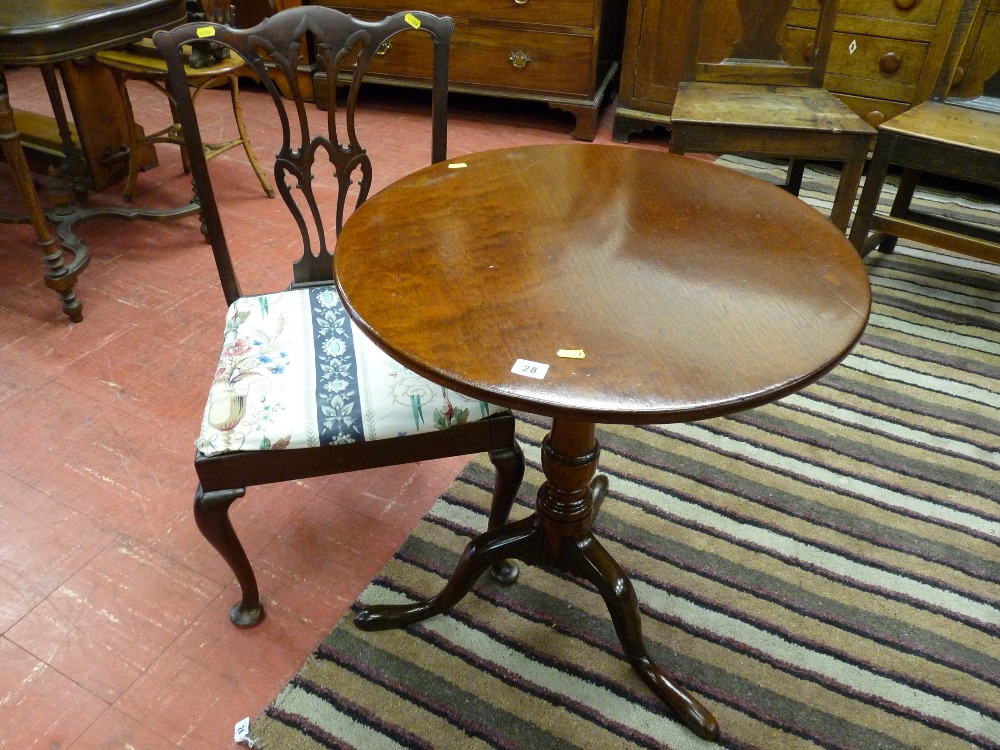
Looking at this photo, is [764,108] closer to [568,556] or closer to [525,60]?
[525,60]

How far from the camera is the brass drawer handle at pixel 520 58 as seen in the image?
3567 millimetres

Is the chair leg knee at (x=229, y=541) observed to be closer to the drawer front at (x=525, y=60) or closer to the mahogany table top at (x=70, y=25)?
the mahogany table top at (x=70, y=25)

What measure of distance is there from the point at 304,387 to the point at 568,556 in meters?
0.59

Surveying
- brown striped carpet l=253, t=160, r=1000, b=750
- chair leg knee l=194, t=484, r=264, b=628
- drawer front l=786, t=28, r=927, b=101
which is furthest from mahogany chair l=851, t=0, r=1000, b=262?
chair leg knee l=194, t=484, r=264, b=628

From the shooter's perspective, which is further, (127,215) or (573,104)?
(573,104)

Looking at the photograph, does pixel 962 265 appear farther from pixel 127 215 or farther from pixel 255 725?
pixel 127 215

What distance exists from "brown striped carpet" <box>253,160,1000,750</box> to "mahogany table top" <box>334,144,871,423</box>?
0.76 metres

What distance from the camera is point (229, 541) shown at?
135 centimetres

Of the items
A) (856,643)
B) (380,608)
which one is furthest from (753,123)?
(380,608)

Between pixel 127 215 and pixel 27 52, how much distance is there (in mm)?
810

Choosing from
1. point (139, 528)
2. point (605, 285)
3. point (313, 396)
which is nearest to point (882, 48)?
point (605, 285)

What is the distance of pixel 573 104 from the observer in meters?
3.61

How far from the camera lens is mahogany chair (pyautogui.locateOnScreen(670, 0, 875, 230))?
232 centimetres

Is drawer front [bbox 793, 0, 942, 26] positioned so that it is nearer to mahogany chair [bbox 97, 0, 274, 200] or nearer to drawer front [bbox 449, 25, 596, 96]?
drawer front [bbox 449, 25, 596, 96]
